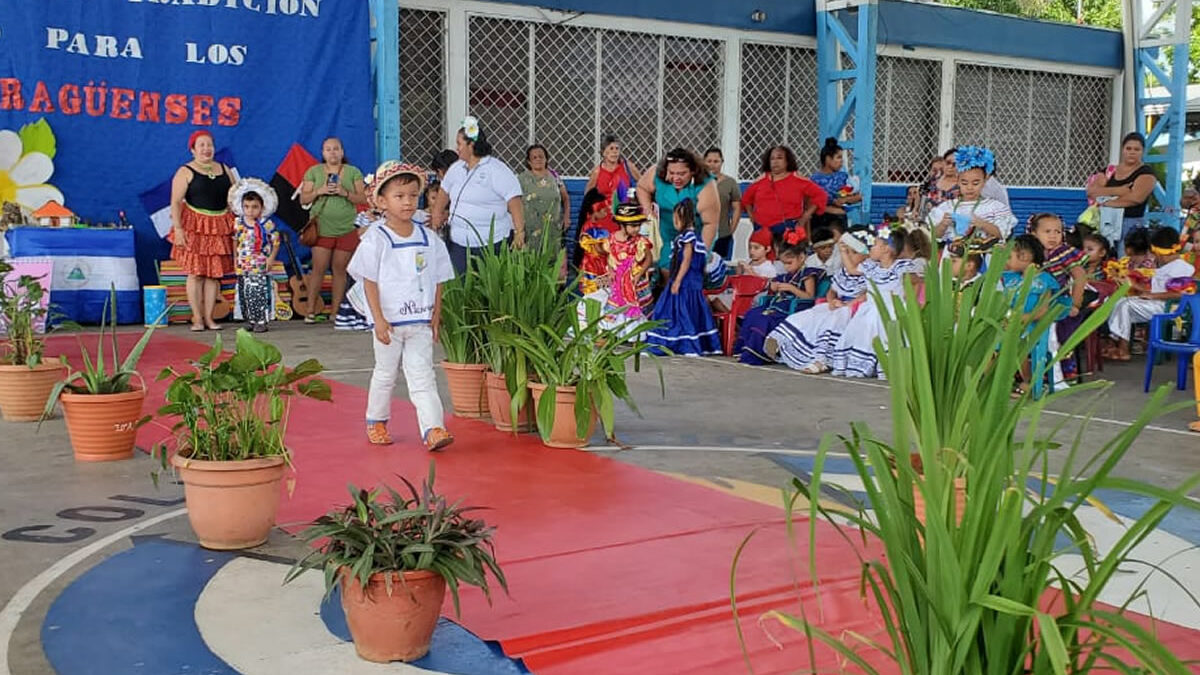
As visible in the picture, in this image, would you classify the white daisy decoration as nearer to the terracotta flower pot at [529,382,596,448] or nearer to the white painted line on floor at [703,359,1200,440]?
the white painted line on floor at [703,359,1200,440]

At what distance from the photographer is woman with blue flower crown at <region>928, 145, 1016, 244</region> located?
8523 mm

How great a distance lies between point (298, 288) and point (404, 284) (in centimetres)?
681

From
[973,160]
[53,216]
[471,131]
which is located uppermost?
[471,131]

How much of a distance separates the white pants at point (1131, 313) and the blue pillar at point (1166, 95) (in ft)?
23.3

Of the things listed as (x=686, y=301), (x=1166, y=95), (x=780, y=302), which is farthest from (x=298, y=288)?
(x=1166, y=95)

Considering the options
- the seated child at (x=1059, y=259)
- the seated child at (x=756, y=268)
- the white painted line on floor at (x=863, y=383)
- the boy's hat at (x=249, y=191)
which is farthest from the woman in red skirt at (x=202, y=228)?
the seated child at (x=1059, y=259)

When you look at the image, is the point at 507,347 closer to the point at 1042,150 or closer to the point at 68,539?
the point at 68,539

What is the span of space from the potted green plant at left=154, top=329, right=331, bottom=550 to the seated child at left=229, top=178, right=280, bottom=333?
680 centimetres

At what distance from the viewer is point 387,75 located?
1226 centimetres

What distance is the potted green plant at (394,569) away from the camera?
10.6ft

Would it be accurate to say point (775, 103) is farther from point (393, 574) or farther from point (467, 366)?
point (393, 574)

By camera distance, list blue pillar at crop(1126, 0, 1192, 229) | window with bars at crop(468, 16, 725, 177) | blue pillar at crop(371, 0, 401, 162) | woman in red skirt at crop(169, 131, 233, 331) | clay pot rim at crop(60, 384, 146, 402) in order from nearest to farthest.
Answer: clay pot rim at crop(60, 384, 146, 402), woman in red skirt at crop(169, 131, 233, 331), blue pillar at crop(371, 0, 401, 162), window with bars at crop(468, 16, 725, 177), blue pillar at crop(1126, 0, 1192, 229)

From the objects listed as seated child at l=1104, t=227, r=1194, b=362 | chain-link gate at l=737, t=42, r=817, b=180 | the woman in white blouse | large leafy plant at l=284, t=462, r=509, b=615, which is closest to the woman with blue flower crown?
seated child at l=1104, t=227, r=1194, b=362

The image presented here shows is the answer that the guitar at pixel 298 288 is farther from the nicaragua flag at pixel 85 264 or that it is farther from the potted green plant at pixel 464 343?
the potted green plant at pixel 464 343
